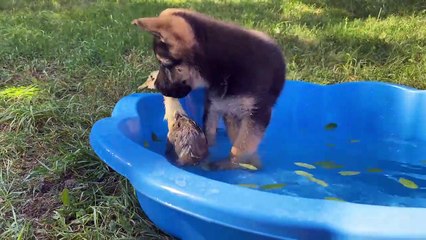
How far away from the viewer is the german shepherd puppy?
2.63m

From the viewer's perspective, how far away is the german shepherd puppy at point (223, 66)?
2.63 metres

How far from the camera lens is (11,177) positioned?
3086 mm

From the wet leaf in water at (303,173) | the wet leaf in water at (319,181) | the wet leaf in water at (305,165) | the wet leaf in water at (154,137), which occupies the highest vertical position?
the wet leaf in water at (319,181)

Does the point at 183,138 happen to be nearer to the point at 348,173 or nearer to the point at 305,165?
the point at 305,165

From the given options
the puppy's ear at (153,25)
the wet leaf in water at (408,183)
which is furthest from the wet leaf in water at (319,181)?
the puppy's ear at (153,25)

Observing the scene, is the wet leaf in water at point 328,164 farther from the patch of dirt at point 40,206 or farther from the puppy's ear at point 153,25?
the patch of dirt at point 40,206

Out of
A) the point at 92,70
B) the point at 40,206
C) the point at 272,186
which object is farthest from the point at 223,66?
the point at 92,70

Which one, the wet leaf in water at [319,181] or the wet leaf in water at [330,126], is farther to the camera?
the wet leaf in water at [330,126]

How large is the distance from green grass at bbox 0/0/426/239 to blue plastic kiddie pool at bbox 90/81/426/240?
0.31 metres

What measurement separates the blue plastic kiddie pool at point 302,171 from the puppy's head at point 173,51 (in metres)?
0.30

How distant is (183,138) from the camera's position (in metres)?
2.91

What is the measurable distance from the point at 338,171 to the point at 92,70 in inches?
77.4

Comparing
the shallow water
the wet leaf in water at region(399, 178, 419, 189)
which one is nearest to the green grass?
the shallow water

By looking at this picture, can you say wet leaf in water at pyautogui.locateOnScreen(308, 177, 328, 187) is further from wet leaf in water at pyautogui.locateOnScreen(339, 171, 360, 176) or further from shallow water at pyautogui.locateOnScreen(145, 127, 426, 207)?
wet leaf in water at pyautogui.locateOnScreen(339, 171, 360, 176)
